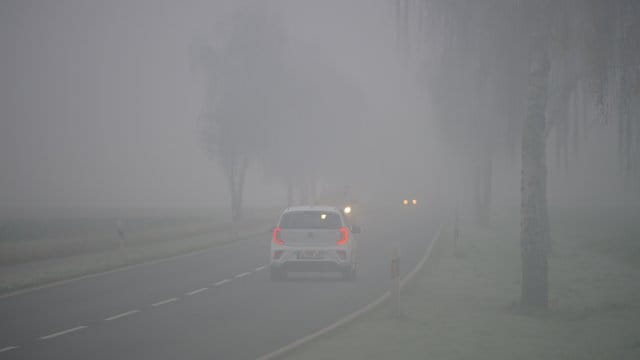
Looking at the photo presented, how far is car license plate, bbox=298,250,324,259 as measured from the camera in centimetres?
1872

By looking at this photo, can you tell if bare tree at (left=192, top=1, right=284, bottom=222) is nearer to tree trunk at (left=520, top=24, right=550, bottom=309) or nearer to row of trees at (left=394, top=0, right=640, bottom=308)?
row of trees at (left=394, top=0, right=640, bottom=308)

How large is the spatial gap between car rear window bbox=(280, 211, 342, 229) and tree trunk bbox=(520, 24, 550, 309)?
6.68 metres

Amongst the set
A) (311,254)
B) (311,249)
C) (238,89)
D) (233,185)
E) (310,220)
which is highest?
(238,89)

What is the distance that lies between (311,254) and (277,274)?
1.01 metres

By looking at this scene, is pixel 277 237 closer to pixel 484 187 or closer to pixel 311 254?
pixel 311 254

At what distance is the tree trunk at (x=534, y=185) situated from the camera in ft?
42.8

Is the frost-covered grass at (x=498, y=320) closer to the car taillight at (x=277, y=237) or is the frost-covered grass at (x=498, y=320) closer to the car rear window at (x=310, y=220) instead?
the car rear window at (x=310, y=220)

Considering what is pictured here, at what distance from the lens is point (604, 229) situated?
133 ft

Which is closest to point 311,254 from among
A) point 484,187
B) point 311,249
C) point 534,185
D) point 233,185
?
point 311,249

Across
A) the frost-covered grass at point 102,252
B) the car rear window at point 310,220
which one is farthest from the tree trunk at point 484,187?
the car rear window at point 310,220

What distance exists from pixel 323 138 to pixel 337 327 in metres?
54.7

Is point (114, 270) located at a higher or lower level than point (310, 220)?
lower

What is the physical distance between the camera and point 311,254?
1875 centimetres

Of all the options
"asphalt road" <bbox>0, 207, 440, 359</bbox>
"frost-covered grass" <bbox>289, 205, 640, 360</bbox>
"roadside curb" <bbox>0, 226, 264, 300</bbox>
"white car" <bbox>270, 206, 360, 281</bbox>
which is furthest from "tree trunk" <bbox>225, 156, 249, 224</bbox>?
"white car" <bbox>270, 206, 360, 281</bbox>
